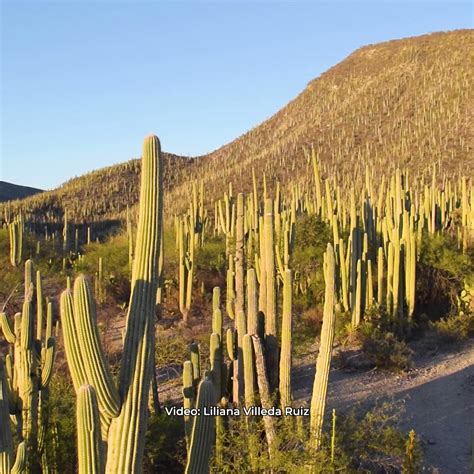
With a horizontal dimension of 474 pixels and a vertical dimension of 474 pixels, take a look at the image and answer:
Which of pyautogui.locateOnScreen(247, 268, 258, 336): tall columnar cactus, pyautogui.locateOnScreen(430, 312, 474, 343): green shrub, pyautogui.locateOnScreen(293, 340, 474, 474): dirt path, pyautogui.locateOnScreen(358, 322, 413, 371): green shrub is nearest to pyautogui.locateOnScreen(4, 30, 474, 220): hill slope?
pyautogui.locateOnScreen(430, 312, 474, 343): green shrub

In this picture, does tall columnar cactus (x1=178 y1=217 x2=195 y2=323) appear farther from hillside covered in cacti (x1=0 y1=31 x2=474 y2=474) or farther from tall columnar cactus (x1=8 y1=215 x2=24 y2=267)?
tall columnar cactus (x1=8 y1=215 x2=24 y2=267)

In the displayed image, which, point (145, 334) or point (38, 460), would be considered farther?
point (38, 460)

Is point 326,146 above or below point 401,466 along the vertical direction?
above

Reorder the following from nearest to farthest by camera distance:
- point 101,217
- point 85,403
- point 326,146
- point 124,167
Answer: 1. point 85,403
2. point 101,217
3. point 326,146
4. point 124,167

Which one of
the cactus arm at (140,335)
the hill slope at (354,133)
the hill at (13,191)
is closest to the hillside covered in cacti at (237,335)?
the cactus arm at (140,335)

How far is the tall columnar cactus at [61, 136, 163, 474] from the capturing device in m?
3.22

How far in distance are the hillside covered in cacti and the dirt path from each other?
0.16 feet

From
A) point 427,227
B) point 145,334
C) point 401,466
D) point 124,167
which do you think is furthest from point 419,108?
point 145,334

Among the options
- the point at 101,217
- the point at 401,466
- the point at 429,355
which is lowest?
the point at 401,466

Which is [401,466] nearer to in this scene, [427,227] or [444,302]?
[444,302]

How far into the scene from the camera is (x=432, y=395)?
8.46 meters

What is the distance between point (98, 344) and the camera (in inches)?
127

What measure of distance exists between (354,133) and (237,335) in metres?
31.0

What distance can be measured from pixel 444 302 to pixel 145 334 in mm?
10340
